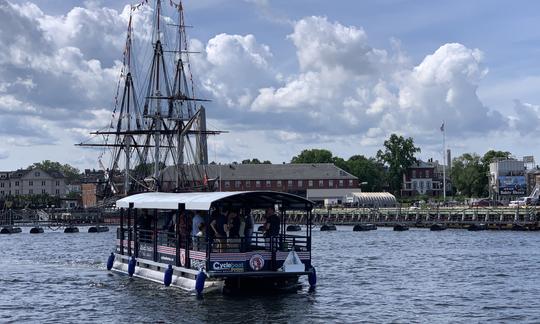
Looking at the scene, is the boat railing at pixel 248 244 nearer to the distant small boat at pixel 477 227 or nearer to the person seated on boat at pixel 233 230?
the person seated on boat at pixel 233 230

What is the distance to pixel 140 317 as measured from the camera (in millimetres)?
31188

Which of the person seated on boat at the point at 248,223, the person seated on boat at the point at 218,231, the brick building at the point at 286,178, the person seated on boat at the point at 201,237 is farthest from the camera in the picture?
the brick building at the point at 286,178

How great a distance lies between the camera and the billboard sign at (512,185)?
Result: 18400 cm

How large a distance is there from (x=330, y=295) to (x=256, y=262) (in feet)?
17.2

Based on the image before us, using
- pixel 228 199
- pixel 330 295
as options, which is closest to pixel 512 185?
pixel 330 295

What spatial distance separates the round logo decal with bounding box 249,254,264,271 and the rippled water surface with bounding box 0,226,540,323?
1.36 metres

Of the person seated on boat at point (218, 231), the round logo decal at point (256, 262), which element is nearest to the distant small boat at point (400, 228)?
the person seated on boat at point (218, 231)

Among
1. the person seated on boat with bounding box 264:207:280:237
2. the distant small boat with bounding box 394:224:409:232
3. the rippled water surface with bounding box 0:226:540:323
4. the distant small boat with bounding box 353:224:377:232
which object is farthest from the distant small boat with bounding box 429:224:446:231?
the person seated on boat with bounding box 264:207:280:237

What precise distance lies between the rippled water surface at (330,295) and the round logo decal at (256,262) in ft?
4.46

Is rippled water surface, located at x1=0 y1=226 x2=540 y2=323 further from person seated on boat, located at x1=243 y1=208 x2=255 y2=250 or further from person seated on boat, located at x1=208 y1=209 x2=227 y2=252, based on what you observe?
person seated on boat, located at x1=243 y1=208 x2=255 y2=250

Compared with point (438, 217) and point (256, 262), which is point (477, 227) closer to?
point (438, 217)

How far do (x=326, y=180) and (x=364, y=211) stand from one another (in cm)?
4558

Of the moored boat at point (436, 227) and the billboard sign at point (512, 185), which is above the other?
the billboard sign at point (512, 185)

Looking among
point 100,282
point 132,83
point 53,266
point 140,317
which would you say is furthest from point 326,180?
point 140,317
